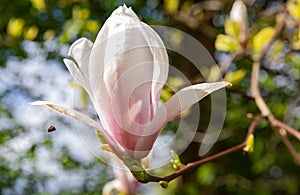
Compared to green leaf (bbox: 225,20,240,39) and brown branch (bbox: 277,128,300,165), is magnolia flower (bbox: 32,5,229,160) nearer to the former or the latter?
brown branch (bbox: 277,128,300,165)

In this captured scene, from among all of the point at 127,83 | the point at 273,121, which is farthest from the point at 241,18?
the point at 127,83

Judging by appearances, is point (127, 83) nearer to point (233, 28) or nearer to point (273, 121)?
point (273, 121)

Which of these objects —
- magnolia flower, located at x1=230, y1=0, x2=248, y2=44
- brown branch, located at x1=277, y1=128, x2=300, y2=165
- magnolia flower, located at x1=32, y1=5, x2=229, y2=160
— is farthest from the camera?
magnolia flower, located at x1=230, y1=0, x2=248, y2=44

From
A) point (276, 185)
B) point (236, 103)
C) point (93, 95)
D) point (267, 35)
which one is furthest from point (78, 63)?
point (276, 185)

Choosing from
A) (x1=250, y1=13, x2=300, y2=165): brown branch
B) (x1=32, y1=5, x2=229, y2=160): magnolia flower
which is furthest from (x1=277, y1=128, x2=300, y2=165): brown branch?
(x1=32, y1=5, x2=229, y2=160): magnolia flower

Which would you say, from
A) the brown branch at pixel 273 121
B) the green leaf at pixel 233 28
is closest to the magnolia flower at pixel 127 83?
the brown branch at pixel 273 121

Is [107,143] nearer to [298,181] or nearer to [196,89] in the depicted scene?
[196,89]

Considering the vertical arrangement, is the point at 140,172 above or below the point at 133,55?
below

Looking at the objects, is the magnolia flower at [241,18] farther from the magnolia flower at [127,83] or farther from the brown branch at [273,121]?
the magnolia flower at [127,83]
